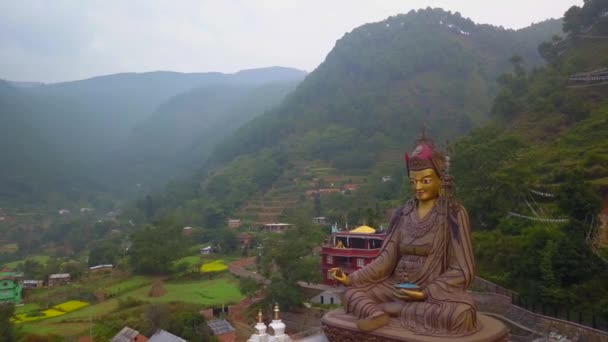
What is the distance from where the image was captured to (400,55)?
7425 centimetres

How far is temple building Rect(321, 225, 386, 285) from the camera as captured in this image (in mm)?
22047

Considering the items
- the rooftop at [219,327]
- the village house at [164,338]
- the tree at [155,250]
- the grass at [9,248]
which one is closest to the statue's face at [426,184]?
the village house at [164,338]

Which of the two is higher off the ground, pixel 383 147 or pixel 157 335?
pixel 383 147

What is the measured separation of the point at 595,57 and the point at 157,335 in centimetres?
3226

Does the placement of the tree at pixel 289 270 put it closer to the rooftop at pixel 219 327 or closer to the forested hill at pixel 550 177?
the rooftop at pixel 219 327

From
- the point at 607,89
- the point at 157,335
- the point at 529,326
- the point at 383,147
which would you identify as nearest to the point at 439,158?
the point at 529,326

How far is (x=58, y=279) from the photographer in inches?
1240

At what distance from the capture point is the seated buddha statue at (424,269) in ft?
24.5

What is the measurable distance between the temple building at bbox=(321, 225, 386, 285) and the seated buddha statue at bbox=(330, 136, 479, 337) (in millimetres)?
13095

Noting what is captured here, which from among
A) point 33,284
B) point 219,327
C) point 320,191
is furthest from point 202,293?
point 320,191

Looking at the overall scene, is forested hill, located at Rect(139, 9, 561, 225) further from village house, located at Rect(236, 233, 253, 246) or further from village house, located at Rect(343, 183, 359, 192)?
village house, located at Rect(236, 233, 253, 246)

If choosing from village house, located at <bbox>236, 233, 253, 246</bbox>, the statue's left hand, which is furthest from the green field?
the statue's left hand

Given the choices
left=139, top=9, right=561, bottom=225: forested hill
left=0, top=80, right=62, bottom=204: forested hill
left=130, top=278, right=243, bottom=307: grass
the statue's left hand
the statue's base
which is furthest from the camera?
left=0, top=80, right=62, bottom=204: forested hill

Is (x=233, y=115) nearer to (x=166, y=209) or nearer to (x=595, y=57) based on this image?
(x=166, y=209)
